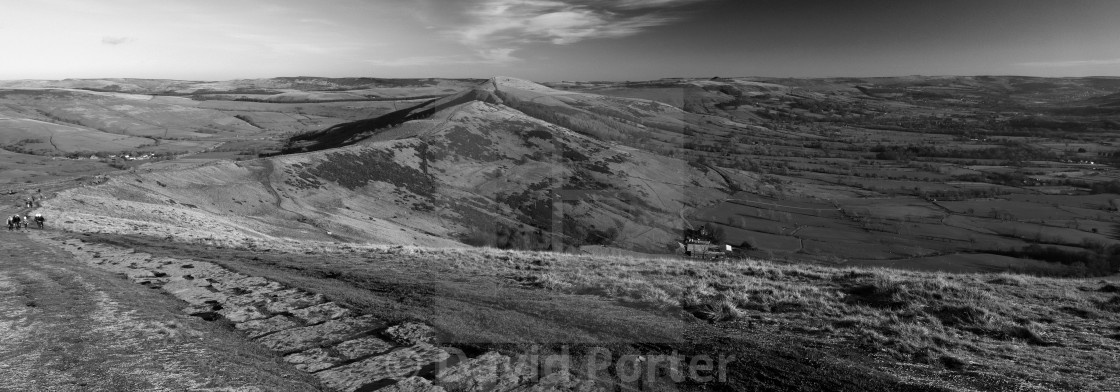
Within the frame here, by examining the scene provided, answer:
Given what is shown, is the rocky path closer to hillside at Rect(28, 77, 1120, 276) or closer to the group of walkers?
the group of walkers

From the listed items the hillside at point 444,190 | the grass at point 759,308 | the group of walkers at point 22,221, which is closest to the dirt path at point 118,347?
the grass at point 759,308

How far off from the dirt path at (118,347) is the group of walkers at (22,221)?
17716 mm

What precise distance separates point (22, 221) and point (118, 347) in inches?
1035

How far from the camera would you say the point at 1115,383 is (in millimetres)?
8062

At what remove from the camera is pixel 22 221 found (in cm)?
2559

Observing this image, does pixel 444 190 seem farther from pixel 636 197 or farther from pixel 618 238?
pixel 636 197

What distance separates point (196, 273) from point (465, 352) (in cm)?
1094

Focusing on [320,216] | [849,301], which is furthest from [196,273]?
[320,216]

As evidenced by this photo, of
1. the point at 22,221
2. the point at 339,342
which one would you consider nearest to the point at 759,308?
the point at 339,342

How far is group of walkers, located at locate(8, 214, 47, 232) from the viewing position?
81.6 ft

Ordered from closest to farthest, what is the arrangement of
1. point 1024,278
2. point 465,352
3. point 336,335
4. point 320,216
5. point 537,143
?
point 465,352 → point 336,335 → point 1024,278 → point 320,216 → point 537,143

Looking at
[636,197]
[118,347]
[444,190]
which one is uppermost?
[118,347]

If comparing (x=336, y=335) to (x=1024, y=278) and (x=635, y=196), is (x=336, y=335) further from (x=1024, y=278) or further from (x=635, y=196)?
(x=635, y=196)

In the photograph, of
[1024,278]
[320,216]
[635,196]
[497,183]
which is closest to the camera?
[1024,278]
